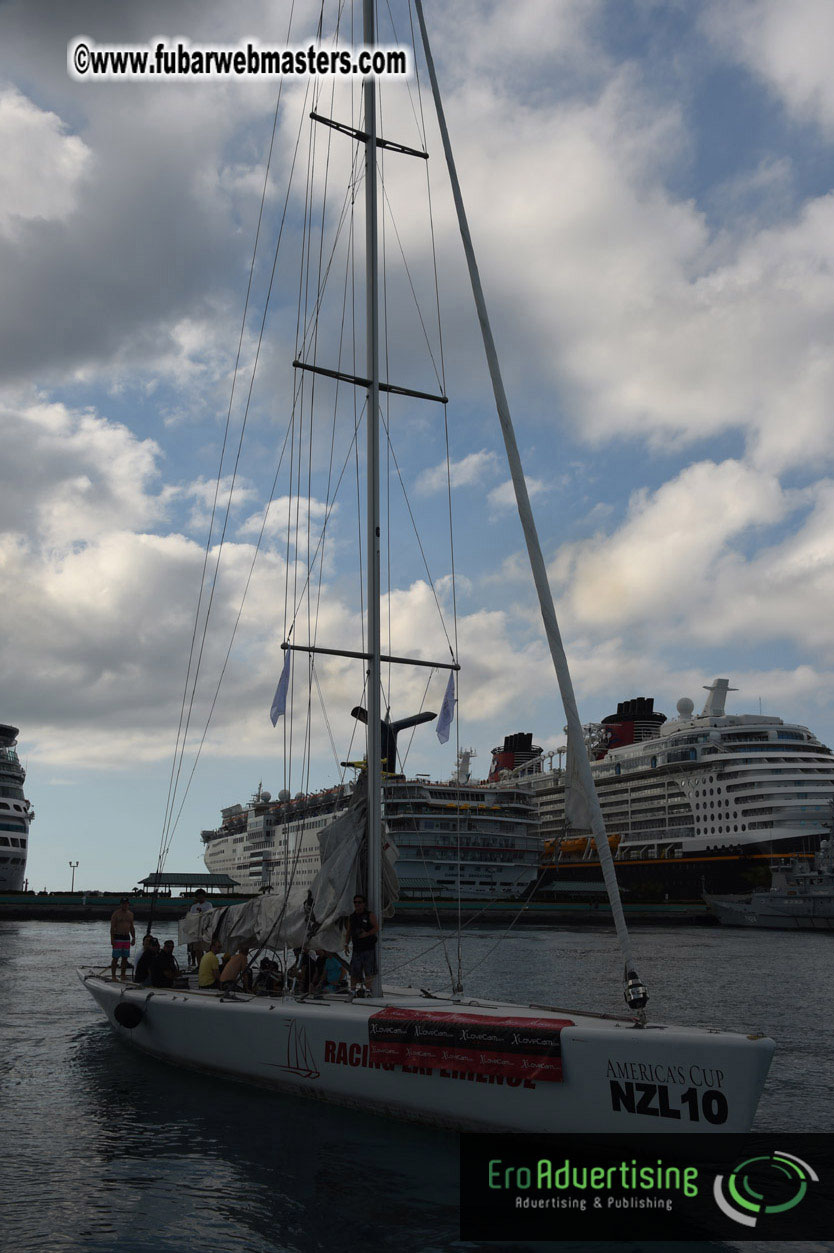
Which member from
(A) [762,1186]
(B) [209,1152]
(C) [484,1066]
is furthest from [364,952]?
(A) [762,1186]

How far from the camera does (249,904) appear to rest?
720 inches

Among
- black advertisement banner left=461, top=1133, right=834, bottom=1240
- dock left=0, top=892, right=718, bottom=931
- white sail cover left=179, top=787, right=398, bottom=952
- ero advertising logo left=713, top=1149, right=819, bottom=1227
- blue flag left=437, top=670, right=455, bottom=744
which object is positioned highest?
blue flag left=437, top=670, right=455, bottom=744

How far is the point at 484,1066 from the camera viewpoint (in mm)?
11023

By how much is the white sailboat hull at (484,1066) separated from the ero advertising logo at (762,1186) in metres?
1.79

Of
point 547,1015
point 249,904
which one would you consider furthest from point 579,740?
point 249,904

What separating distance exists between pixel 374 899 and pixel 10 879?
75887 millimetres

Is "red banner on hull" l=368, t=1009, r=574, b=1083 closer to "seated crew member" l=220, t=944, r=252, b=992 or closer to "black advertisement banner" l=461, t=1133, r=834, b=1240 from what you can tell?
"black advertisement banner" l=461, t=1133, r=834, b=1240

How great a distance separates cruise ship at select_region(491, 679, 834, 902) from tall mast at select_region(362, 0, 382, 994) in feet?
237

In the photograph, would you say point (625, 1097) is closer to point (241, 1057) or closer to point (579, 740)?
point (579, 740)

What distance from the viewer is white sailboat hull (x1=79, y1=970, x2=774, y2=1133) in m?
9.59

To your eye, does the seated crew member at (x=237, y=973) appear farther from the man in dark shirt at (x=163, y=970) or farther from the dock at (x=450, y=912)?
the dock at (x=450, y=912)

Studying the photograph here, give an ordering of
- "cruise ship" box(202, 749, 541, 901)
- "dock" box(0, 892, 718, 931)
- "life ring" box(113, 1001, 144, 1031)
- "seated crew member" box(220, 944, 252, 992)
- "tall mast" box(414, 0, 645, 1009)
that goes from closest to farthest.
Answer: "tall mast" box(414, 0, 645, 1009), "seated crew member" box(220, 944, 252, 992), "life ring" box(113, 1001, 144, 1031), "dock" box(0, 892, 718, 931), "cruise ship" box(202, 749, 541, 901)

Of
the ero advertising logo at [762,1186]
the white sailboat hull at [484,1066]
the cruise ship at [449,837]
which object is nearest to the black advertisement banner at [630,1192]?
the ero advertising logo at [762,1186]

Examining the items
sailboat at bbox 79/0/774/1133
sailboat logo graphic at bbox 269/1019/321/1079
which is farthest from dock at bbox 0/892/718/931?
sailboat logo graphic at bbox 269/1019/321/1079
